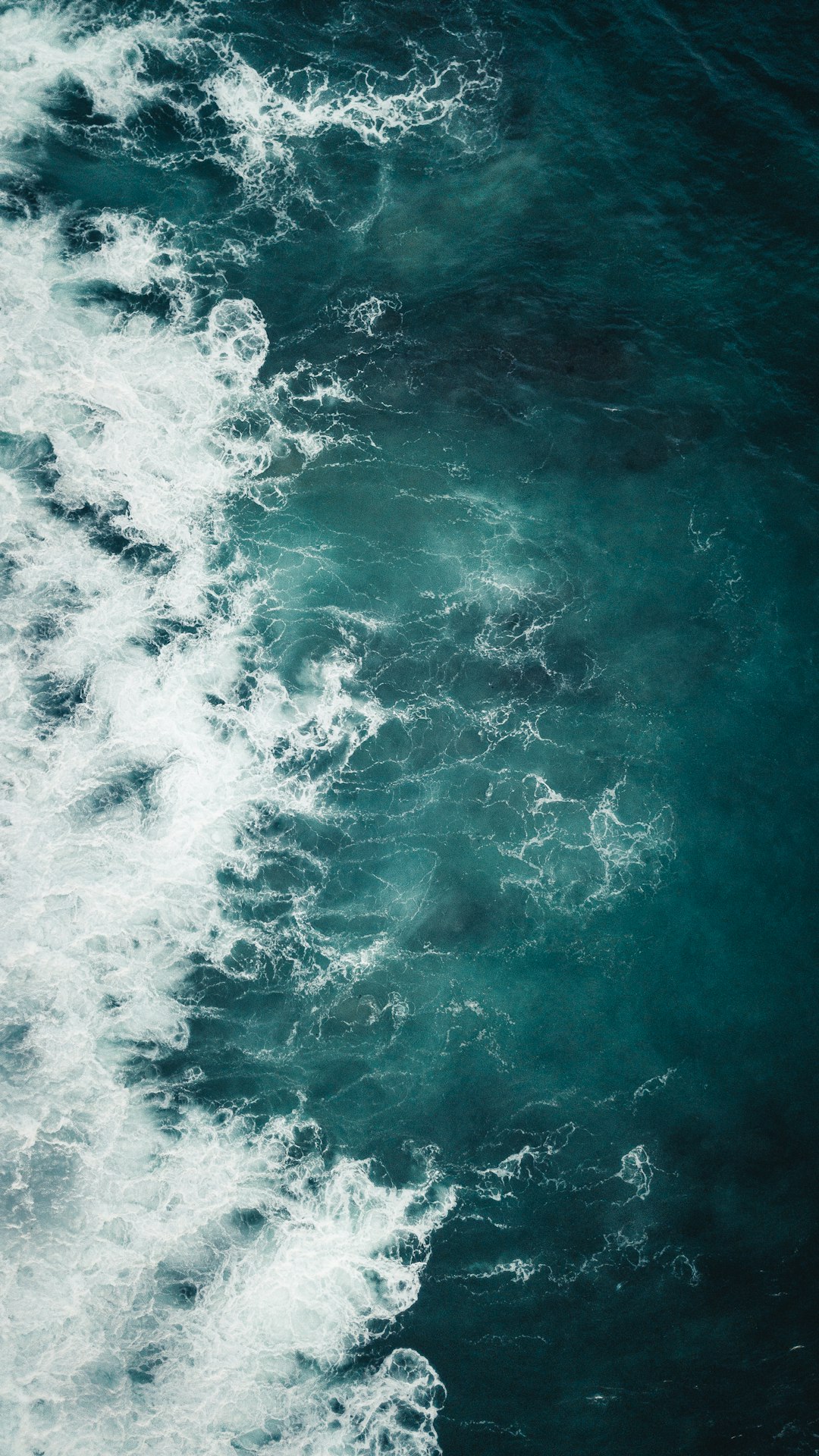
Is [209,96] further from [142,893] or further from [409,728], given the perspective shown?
[142,893]

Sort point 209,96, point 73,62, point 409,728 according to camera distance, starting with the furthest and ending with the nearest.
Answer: point 209,96 < point 73,62 < point 409,728

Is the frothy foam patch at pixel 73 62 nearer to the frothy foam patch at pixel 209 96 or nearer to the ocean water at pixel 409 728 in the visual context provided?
the frothy foam patch at pixel 209 96

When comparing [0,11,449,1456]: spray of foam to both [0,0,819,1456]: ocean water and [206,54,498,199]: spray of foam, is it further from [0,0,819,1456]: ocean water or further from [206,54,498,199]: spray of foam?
[206,54,498,199]: spray of foam

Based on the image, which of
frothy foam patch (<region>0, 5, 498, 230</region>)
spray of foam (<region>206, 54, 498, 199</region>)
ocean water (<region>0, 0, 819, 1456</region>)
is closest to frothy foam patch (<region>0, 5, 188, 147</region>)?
frothy foam patch (<region>0, 5, 498, 230</region>)

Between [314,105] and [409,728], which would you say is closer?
[409,728]

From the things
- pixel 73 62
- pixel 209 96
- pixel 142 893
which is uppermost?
pixel 209 96

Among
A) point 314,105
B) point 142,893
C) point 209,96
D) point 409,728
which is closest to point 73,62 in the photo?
point 209,96

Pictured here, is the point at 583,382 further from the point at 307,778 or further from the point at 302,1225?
the point at 302,1225
